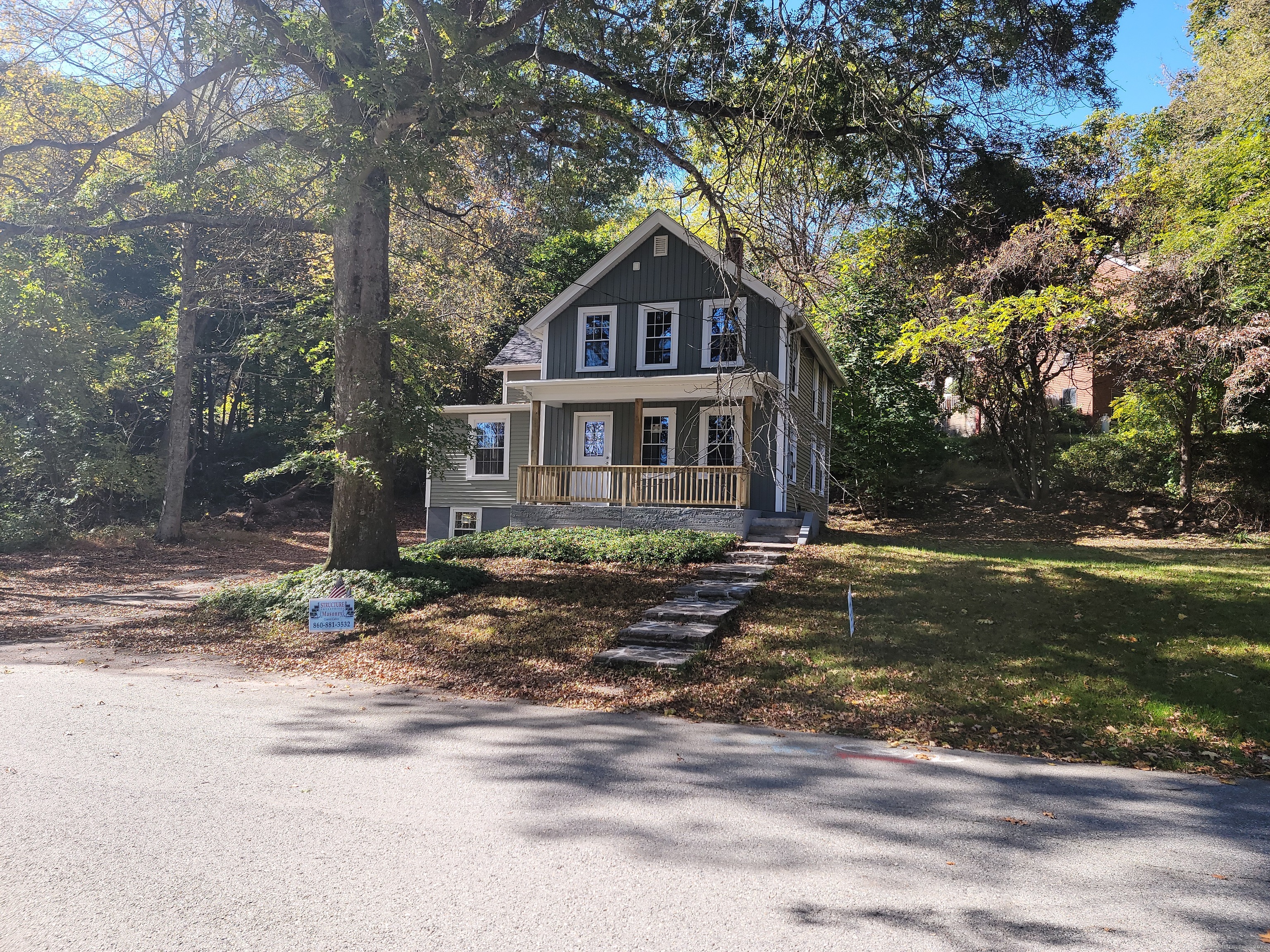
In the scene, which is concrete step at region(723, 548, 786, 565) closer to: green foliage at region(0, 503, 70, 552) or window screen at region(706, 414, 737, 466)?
window screen at region(706, 414, 737, 466)

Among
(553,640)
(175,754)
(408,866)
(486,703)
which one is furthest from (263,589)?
(408,866)

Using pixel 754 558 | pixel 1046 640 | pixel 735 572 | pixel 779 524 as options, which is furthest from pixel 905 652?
pixel 779 524

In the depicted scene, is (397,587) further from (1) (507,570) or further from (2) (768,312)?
(2) (768,312)

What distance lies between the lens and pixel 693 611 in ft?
35.7

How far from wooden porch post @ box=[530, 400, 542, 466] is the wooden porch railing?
916 mm

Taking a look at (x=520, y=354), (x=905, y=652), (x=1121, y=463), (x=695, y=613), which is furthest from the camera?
(x=1121, y=463)

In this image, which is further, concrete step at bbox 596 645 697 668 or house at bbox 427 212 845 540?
house at bbox 427 212 845 540

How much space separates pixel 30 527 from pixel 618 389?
14.8m

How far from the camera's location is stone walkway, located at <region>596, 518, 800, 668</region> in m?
9.27

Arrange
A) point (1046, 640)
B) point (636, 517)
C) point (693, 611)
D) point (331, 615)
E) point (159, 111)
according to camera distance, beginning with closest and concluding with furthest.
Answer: point (1046, 640) → point (331, 615) → point (693, 611) → point (159, 111) → point (636, 517)

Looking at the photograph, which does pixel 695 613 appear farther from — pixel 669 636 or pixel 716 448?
pixel 716 448

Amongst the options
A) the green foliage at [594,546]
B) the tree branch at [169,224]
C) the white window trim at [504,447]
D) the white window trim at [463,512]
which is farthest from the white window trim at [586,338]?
the tree branch at [169,224]

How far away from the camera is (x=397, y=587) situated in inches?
474

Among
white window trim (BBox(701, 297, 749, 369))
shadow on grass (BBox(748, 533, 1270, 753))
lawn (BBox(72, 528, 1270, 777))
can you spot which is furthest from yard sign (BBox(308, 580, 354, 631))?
white window trim (BBox(701, 297, 749, 369))
